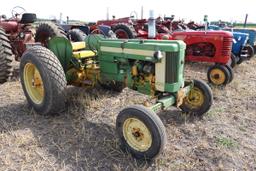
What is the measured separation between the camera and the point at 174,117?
169 inches

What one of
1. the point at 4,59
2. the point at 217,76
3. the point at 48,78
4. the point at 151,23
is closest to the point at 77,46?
the point at 48,78

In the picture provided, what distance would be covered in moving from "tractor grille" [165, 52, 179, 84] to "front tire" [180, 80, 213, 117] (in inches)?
30.8

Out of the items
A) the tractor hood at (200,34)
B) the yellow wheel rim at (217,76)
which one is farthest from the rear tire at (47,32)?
the yellow wheel rim at (217,76)

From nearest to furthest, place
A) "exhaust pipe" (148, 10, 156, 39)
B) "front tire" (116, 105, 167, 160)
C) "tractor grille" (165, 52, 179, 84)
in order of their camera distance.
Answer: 1. "front tire" (116, 105, 167, 160)
2. "tractor grille" (165, 52, 179, 84)
3. "exhaust pipe" (148, 10, 156, 39)

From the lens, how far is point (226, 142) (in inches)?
141

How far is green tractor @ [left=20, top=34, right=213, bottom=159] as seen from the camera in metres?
3.12

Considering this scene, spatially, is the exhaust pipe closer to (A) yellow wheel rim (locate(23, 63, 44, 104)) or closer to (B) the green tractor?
(B) the green tractor

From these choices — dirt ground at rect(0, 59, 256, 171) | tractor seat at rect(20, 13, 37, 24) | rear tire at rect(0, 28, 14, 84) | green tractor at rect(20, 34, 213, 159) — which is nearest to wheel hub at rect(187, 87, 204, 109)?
green tractor at rect(20, 34, 213, 159)

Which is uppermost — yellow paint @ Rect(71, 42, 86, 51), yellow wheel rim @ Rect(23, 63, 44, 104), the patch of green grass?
yellow paint @ Rect(71, 42, 86, 51)

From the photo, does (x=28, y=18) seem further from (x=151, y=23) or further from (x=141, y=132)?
(x=141, y=132)

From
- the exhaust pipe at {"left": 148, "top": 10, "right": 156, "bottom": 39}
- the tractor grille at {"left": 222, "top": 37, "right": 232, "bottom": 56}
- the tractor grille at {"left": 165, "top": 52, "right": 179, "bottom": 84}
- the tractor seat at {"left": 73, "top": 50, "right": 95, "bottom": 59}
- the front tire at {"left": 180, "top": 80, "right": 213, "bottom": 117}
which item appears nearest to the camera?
the tractor grille at {"left": 165, "top": 52, "right": 179, "bottom": 84}

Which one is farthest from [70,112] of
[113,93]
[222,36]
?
[222,36]

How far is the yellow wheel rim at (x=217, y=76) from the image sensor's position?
6.26m

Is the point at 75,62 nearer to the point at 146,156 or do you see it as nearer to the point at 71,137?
the point at 71,137
